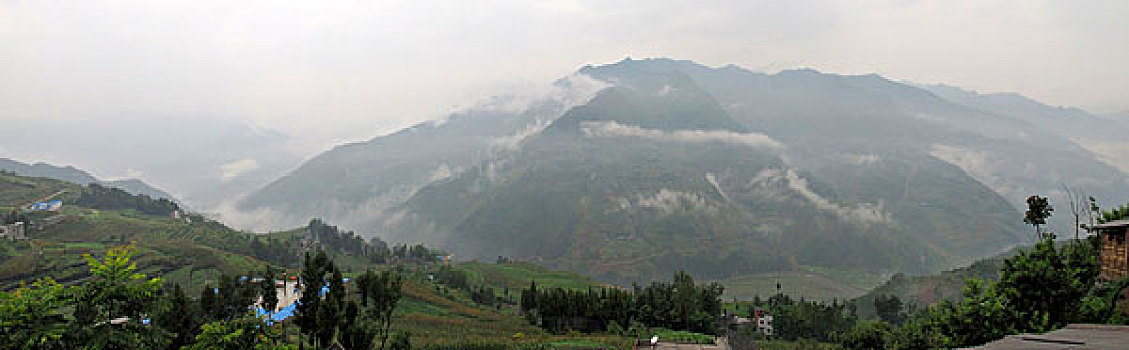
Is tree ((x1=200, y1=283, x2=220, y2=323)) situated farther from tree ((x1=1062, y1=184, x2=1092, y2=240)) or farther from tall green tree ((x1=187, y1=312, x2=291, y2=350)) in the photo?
tree ((x1=1062, y1=184, x2=1092, y2=240))

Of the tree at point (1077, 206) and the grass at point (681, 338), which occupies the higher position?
the tree at point (1077, 206)

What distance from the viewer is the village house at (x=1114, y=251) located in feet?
87.7

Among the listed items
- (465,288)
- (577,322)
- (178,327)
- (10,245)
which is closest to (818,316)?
(577,322)

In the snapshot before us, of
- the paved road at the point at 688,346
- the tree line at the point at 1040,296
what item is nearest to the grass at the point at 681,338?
the paved road at the point at 688,346

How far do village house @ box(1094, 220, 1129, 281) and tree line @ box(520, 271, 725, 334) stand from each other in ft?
190

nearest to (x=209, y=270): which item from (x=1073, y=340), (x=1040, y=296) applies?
(x=1040, y=296)

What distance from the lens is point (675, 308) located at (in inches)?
3506

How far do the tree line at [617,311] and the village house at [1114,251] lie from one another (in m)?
57.8

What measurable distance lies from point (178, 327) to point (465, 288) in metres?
116

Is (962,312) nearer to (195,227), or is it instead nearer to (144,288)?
(144,288)

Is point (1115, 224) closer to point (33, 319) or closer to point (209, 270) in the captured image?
point (33, 319)

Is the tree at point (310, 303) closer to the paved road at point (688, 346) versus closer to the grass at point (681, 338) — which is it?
the paved road at point (688, 346)

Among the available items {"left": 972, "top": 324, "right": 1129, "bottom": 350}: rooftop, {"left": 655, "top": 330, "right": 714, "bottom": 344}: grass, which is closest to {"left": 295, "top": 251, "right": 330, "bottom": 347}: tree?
{"left": 972, "top": 324, "right": 1129, "bottom": 350}: rooftop

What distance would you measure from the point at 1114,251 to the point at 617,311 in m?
61.3
